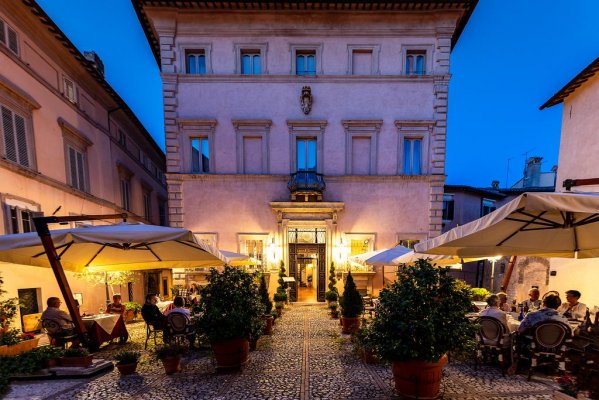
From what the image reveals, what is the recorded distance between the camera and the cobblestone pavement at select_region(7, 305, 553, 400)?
177 inches

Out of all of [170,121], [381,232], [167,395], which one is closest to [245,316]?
[167,395]

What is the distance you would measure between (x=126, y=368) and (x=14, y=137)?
838cm

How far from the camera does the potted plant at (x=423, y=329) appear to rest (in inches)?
154

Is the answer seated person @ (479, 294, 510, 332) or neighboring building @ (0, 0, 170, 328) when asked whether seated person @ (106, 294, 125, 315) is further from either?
seated person @ (479, 294, 510, 332)

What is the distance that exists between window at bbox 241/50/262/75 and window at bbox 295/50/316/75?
1942 mm

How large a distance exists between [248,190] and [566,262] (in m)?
13.3

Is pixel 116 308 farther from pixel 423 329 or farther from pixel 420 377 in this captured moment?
pixel 423 329

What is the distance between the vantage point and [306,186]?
13391 millimetres

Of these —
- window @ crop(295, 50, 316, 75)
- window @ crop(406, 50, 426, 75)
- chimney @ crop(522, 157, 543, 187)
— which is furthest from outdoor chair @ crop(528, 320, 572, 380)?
chimney @ crop(522, 157, 543, 187)

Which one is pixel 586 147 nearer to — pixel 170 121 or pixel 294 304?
pixel 294 304

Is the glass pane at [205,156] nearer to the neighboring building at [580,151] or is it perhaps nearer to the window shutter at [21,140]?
the window shutter at [21,140]

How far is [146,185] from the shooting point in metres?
19.6

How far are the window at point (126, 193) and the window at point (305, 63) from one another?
11.7 metres

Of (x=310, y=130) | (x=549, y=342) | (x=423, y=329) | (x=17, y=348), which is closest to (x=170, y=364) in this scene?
(x=17, y=348)
